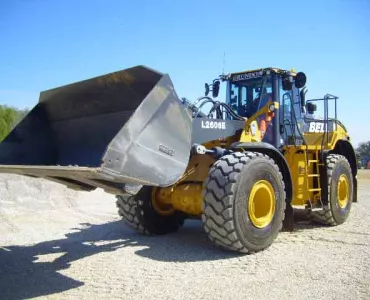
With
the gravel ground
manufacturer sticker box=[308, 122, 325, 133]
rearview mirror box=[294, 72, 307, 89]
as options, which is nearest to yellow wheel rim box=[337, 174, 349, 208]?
the gravel ground

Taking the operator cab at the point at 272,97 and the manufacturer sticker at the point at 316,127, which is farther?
the manufacturer sticker at the point at 316,127

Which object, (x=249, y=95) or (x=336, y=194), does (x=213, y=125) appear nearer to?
(x=249, y=95)

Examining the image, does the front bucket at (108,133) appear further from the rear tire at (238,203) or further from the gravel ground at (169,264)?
the gravel ground at (169,264)

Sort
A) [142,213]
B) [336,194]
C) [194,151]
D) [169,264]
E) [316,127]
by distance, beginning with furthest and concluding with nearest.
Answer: [316,127] → [336,194] → [142,213] → [194,151] → [169,264]

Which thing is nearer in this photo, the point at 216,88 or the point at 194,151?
the point at 194,151

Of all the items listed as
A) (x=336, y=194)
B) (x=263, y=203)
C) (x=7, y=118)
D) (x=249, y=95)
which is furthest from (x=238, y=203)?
(x=7, y=118)

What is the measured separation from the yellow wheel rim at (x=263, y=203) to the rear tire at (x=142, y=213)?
172 cm

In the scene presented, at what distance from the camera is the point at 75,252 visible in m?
5.32

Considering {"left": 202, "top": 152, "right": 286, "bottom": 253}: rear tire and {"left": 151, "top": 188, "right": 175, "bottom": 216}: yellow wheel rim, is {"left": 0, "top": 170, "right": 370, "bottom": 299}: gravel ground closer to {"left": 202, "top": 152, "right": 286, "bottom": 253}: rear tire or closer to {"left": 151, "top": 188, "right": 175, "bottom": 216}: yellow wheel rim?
{"left": 202, "top": 152, "right": 286, "bottom": 253}: rear tire

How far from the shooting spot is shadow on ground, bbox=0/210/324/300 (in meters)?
4.08

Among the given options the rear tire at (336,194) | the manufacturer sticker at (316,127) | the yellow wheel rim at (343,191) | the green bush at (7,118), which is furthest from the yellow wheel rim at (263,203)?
the green bush at (7,118)

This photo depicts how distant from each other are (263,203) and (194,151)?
1121 mm

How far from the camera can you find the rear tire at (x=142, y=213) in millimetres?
6234

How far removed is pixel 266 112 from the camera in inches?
245
